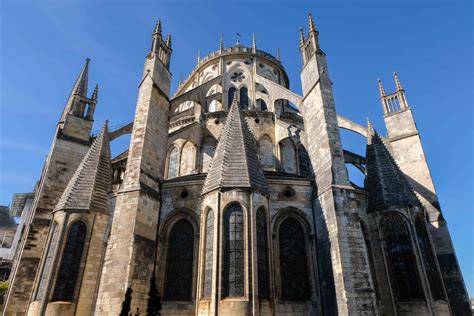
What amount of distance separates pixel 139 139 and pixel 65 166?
6019mm

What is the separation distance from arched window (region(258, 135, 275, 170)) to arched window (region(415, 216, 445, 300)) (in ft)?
24.3

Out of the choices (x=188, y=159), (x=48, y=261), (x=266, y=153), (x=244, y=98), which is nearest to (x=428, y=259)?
(x=266, y=153)

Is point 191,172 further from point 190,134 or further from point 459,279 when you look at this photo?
point 459,279

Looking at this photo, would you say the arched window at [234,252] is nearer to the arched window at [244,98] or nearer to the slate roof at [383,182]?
the slate roof at [383,182]

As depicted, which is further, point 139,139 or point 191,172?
point 191,172

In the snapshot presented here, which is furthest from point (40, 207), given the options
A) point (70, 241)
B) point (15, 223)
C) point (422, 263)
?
point (15, 223)

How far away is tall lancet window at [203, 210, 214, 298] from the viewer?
10508 mm

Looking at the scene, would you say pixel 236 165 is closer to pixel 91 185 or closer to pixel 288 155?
pixel 91 185

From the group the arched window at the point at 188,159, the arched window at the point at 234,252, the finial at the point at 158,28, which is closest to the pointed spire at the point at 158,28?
the finial at the point at 158,28

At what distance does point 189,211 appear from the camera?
13109mm

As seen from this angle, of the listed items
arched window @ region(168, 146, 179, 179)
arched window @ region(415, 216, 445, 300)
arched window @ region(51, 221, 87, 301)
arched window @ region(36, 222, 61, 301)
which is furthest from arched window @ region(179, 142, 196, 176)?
arched window @ region(415, 216, 445, 300)

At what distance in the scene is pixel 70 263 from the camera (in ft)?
41.0

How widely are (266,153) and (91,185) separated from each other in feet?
29.9

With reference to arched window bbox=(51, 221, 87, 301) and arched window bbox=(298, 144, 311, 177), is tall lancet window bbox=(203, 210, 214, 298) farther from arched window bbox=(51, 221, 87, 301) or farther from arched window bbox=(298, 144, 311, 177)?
arched window bbox=(298, 144, 311, 177)
